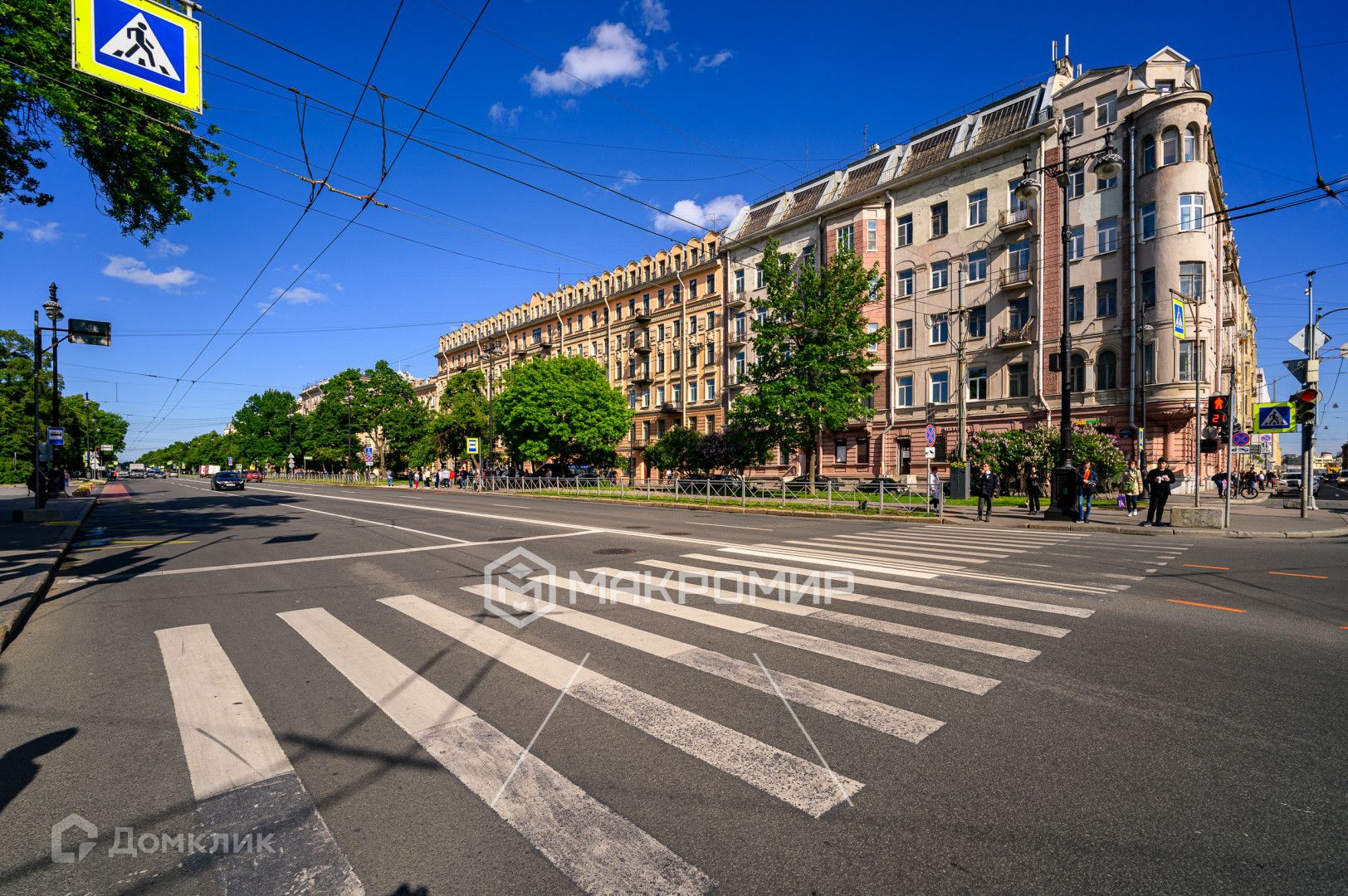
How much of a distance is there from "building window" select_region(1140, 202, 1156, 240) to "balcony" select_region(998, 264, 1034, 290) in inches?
196

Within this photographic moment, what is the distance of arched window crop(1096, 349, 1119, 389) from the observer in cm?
2981

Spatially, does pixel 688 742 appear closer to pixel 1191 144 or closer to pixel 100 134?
pixel 100 134

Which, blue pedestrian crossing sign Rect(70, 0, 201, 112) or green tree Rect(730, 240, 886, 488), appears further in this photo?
green tree Rect(730, 240, 886, 488)

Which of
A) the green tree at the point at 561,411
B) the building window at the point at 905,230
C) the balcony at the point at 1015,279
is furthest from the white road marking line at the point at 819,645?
the green tree at the point at 561,411

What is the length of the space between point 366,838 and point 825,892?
2026 millimetres

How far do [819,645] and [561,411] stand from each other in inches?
1622

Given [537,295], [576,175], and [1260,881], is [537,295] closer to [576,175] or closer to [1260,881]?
[576,175]

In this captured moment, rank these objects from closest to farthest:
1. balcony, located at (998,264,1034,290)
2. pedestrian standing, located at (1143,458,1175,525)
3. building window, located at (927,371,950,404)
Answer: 1. pedestrian standing, located at (1143,458,1175,525)
2. balcony, located at (998,264,1034,290)
3. building window, located at (927,371,950,404)

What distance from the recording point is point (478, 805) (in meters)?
2.97

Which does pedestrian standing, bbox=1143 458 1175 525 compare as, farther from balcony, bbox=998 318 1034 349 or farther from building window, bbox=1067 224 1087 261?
building window, bbox=1067 224 1087 261

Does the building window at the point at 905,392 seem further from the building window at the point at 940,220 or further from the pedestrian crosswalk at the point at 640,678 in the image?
the pedestrian crosswalk at the point at 640,678

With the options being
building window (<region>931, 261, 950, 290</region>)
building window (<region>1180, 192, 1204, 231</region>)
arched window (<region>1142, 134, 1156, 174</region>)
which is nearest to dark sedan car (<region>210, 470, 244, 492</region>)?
building window (<region>931, 261, 950, 290</region>)

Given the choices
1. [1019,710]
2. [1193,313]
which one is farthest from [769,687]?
[1193,313]

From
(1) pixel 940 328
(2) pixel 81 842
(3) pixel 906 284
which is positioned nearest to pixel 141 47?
(2) pixel 81 842
